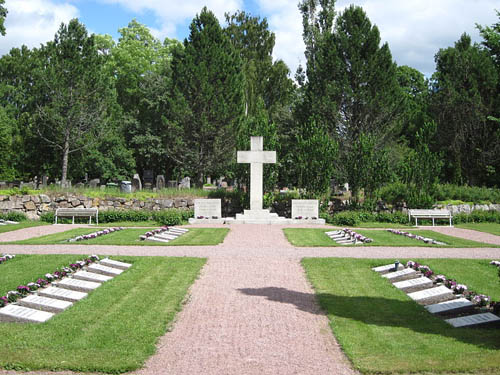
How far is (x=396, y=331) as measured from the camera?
6207mm

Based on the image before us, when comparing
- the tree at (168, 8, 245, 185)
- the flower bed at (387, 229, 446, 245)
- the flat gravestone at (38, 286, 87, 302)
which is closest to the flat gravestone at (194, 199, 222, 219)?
the flower bed at (387, 229, 446, 245)

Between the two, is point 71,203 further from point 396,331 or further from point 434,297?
point 396,331

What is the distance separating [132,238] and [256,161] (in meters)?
7.75

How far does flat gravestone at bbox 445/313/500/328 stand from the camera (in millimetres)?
6363

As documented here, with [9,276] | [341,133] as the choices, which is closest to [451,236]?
[9,276]

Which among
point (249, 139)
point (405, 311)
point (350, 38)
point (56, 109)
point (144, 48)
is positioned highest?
point (144, 48)

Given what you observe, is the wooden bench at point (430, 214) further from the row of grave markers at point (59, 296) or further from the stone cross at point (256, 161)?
the row of grave markers at point (59, 296)

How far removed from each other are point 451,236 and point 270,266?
8.02m

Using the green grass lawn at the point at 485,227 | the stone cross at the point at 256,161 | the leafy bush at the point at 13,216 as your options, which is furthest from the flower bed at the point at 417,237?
the leafy bush at the point at 13,216

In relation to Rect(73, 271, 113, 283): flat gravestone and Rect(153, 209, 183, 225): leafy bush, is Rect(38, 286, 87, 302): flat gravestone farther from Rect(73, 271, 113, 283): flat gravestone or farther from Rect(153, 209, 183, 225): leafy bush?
Rect(153, 209, 183, 225): leafy bush

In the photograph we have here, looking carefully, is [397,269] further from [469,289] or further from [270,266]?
[270,266]

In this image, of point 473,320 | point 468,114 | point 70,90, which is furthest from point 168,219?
point 468,114

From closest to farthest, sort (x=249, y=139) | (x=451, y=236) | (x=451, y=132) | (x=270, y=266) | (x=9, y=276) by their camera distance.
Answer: (x=9, y=276) < (x=270, y=266) < (x=451, y=236) < (x=249, y=139) < (x=451, y=132)

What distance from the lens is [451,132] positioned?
3238cm
